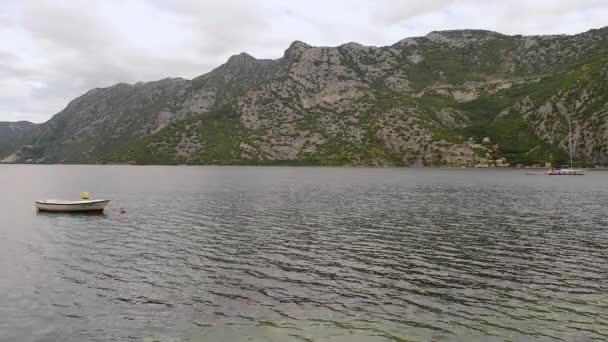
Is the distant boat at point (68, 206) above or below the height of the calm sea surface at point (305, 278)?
above

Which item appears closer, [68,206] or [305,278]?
[305,278]

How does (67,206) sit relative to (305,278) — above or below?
above

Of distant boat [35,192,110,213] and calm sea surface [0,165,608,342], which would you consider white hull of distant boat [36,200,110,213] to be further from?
calm sea surface [0,165,608,342]

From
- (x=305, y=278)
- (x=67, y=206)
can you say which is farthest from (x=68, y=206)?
(x=305, y=278)

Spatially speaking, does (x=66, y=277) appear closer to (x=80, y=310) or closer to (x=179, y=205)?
(x=80, y=310)

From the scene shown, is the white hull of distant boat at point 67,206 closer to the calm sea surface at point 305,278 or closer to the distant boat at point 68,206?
the distant boat at point 68,206

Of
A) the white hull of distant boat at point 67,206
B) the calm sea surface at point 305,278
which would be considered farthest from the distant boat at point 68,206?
the calm sea surface at point 305,278

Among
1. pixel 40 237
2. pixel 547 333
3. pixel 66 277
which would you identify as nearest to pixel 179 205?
pixel 40 237

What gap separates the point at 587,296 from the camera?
106ft

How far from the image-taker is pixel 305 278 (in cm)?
3750


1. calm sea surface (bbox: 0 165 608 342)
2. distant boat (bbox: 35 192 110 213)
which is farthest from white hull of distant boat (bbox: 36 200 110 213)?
calm sea surface (bbox: 0 165 608 342)

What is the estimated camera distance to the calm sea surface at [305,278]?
86.6 ft

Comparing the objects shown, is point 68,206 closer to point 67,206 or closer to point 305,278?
point 67,206

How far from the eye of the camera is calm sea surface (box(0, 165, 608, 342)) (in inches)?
1040
